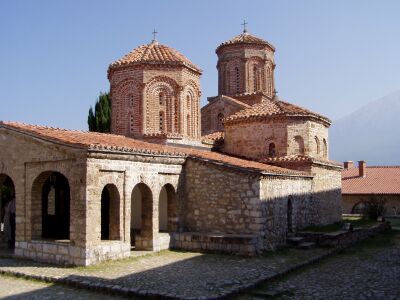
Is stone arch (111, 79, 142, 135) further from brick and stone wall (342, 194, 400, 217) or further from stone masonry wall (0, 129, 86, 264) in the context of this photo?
brick and stone wall (342, 194, 400, 217)

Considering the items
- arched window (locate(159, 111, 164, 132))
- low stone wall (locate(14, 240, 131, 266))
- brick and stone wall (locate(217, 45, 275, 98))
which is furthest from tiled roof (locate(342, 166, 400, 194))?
low stone wall (locate(14, 240, 131, 266))

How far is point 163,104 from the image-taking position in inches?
738

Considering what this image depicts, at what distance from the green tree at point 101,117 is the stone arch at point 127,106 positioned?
10.6 metres

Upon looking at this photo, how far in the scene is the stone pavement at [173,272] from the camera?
29.4 feet

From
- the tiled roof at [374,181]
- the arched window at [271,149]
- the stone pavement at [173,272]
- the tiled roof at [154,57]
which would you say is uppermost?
the tiled roof at [154,57]

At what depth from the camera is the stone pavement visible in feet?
29.4

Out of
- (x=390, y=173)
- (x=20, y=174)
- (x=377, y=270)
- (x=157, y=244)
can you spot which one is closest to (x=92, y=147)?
(x=20, y=174)

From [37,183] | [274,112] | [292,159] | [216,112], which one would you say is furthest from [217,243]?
[216,112]

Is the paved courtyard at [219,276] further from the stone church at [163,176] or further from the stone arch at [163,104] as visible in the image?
the stone arch at [163,104]

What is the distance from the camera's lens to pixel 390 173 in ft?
125

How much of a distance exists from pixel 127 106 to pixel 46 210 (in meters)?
5.54

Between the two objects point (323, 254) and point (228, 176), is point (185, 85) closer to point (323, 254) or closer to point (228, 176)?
point (228, 176)

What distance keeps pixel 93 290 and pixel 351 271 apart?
6.64 meters

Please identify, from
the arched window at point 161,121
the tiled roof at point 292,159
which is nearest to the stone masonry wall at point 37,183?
the arched window at point 161,121
